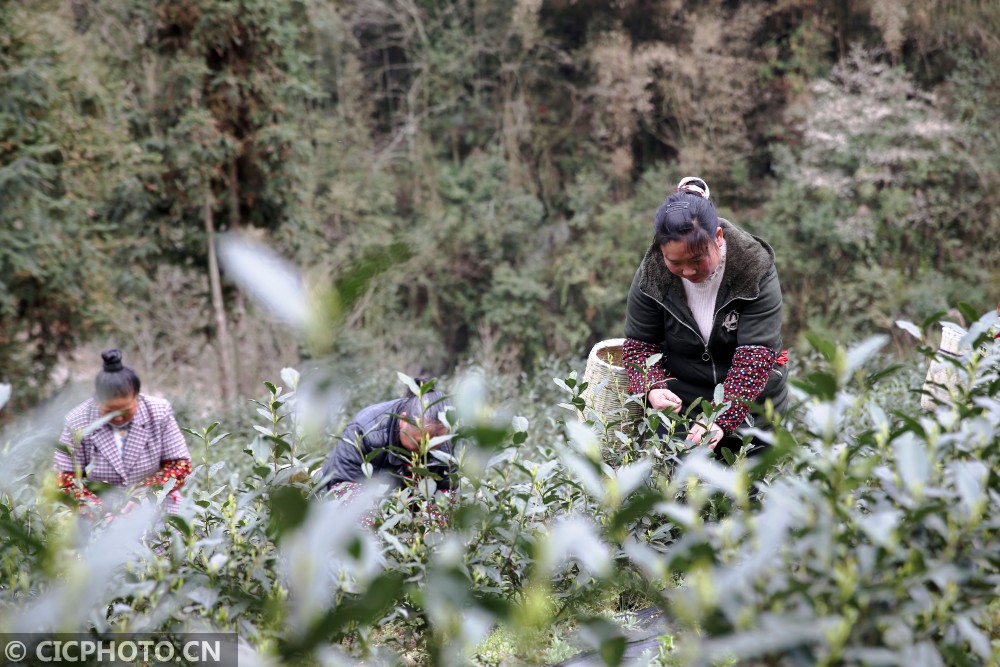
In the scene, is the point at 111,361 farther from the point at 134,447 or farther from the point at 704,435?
the point at 704,435

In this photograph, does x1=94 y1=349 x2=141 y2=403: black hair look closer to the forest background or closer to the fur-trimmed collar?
the fur-trimmed collar

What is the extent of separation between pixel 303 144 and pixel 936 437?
32.0 feet

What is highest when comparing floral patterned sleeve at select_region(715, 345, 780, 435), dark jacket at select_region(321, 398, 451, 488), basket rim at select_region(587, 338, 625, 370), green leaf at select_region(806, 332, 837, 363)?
green leaf at select_region(806, 332, 837, 363)

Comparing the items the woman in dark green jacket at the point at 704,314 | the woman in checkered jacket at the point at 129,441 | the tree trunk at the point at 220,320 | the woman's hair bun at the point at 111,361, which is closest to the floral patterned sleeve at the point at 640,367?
the woman in dark green jacket at the point at 704,314

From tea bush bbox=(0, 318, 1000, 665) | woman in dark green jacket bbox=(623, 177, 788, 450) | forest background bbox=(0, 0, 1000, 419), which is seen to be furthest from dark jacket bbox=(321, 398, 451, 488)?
forest background bbox=(0, 0, 1000, 419)

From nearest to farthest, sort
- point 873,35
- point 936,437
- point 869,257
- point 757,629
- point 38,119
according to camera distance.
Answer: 1. point 757,629
2. point 936,437
3. point 38,119
4. point 869,257
5. point 873,35

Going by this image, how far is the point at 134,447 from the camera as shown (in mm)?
3633

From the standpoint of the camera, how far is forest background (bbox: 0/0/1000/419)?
966 centimetres

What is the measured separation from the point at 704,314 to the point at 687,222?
0.43 metres

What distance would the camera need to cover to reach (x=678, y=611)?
98 centimetres

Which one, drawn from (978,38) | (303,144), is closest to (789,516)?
(303,144)

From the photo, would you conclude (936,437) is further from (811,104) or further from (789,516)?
(811,104)

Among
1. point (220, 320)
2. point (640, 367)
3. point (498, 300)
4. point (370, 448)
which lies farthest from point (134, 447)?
point (498, 300)

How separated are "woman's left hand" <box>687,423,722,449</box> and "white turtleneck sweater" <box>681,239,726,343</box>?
2.28ft
